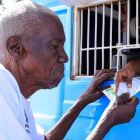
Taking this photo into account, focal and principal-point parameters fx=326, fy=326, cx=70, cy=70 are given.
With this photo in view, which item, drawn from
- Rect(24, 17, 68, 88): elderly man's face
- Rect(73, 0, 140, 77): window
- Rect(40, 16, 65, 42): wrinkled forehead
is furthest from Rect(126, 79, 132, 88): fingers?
Rect(40, 16, 65, 42): wrinkled forehead

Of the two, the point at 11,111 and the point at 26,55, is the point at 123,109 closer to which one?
the point at 26,55

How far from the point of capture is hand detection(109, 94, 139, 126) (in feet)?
6.64

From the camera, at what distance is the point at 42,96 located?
298 cm

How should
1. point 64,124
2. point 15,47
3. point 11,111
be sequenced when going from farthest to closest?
1. point 64,124
2. point 15,47
3. point 11,111

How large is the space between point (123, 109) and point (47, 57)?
0.69 metres

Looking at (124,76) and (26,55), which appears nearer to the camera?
(26,55)

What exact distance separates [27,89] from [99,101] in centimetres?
89

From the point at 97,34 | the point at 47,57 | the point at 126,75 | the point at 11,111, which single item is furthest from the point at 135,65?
the point at 11,111

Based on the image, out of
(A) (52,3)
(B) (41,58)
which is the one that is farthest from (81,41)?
(B) (41,58)

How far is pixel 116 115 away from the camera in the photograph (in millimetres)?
2023

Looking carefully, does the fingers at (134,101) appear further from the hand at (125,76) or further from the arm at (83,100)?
the arm at (83,100)

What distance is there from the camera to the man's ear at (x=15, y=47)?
1535 mm

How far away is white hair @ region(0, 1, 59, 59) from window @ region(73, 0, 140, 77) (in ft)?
3.43

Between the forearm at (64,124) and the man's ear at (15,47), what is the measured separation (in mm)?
910
